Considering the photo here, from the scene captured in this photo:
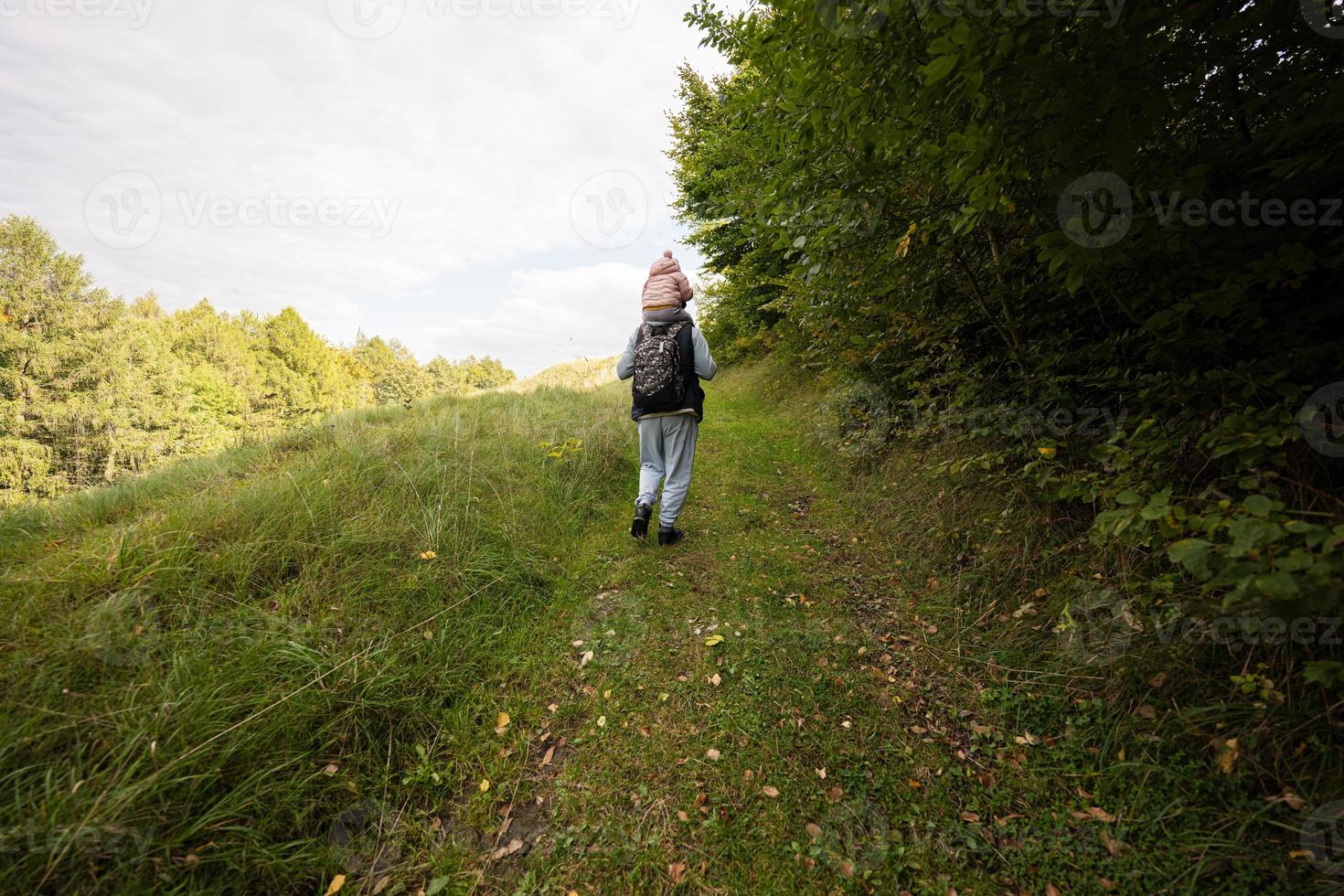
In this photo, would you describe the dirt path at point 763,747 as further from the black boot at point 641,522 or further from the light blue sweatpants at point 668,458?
the light blue sweatpants at point 668,458

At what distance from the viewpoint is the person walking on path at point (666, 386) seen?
13.8 feet

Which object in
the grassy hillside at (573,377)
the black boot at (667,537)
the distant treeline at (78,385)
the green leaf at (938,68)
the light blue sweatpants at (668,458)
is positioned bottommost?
the black boot at (667,537)

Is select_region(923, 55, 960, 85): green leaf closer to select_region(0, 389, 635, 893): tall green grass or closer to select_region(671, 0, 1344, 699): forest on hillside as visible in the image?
select_region(671, 0, 1344, 699): forest on hillside

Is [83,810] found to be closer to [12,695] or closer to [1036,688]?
[12,695]

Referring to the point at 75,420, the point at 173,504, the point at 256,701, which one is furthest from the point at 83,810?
the point at 75,420

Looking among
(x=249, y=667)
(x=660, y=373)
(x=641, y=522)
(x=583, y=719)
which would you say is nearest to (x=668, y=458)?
(x=641, y=522)

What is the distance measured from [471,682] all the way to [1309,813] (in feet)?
12.8

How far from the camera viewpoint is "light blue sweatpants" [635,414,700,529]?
4418mm

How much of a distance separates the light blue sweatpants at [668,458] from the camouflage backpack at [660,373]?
0.21m

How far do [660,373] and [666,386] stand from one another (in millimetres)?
138

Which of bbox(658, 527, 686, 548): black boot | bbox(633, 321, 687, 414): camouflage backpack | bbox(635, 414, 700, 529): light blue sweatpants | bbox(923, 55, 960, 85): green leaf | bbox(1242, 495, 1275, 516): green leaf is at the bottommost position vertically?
bbox(658, 527, 686, 548): black boot

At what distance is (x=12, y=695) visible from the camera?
5.96 ft

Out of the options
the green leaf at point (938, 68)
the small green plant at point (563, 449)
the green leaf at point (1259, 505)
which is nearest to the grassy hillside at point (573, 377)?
the small green plant at point (563, 449)

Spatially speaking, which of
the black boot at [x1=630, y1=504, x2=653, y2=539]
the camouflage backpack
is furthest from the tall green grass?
the camouflage backpack
